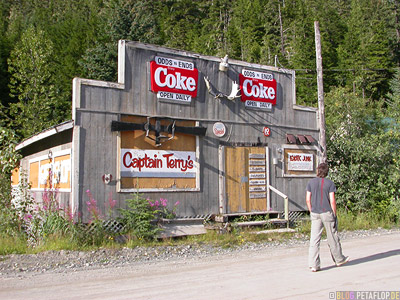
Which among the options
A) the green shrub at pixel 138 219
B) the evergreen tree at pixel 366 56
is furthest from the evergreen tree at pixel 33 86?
the evergreen tree at pixel 366 56

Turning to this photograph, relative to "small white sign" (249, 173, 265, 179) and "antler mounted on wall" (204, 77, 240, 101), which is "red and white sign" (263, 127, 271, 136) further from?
"antler mounted on wall" (204, 77, 240, 101)

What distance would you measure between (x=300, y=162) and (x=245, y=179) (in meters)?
2.77

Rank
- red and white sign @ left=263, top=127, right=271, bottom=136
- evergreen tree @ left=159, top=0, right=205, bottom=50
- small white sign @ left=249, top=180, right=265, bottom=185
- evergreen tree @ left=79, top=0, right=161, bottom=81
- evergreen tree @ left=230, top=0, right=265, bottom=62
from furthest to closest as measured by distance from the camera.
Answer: evergreen tree @ left=159, top=0, right=205, bottom=50 → evergreen tree @ left=230, top=0, right=265, bottom=62 → evergreen tree @ left=79, top=0, right=161, bottom=81 → red and white sign @ left=263, top=127, right=271, bottom=136 → small white sign @ left=249, top=180, right=265, bottom=185

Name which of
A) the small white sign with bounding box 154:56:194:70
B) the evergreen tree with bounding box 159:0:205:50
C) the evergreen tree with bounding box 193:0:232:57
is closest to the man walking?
the small white sign with bounding box 154:56:194:70

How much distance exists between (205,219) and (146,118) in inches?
143

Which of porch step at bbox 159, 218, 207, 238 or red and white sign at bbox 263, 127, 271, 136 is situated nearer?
porch step at bbox 159, 218, 207, 238

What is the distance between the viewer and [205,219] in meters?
12.9

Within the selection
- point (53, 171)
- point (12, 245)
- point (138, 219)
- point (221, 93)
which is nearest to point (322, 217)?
point (138, 219)

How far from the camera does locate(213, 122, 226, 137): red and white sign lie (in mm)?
13531

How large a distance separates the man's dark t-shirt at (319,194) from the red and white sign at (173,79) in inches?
240

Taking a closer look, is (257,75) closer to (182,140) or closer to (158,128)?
(182,140)

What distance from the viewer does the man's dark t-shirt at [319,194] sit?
308 inches

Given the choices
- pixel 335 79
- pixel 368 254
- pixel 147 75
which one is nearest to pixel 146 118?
pixel 147 75

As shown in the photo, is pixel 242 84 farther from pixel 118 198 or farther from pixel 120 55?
pixel 118 198
